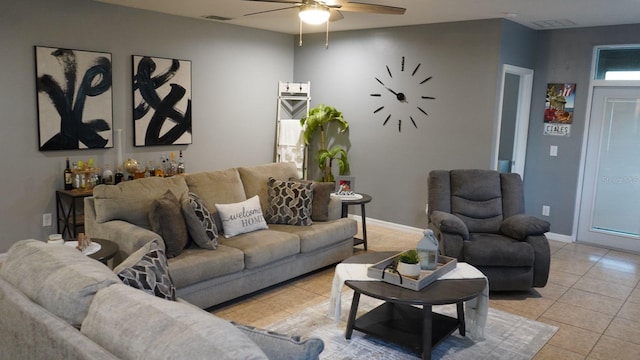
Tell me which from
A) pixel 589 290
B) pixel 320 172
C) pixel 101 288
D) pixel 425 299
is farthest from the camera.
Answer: pixel 320 172

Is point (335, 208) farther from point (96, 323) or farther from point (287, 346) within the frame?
point (96, 323)

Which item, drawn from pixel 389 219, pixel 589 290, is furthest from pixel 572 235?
pixel 389 219

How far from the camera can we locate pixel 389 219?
21.2 ft

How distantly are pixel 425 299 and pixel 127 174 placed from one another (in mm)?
3813

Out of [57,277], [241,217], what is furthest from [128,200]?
[57,277]

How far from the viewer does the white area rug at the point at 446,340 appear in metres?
3.15

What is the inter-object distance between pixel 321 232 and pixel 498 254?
1496 mm

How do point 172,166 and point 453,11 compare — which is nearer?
point 453,11

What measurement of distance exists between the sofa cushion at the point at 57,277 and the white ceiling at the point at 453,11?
2.69 m

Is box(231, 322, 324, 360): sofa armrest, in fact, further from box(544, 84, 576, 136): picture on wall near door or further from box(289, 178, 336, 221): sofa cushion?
box(544, 84, 576, 136): picture on wall near door

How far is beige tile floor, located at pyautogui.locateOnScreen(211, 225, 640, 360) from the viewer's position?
11.1 feet

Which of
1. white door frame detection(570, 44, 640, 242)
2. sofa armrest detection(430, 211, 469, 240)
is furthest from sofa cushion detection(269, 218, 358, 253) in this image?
white door frame detection(570, 44, 640, 242)

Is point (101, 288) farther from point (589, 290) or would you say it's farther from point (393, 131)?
point (393, 131)

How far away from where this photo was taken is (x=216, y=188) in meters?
4.28
